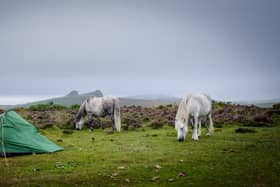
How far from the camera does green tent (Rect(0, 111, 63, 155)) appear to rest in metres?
14.7

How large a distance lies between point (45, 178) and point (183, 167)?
4.59m

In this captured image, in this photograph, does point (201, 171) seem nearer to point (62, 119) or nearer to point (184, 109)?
point (184, 109)

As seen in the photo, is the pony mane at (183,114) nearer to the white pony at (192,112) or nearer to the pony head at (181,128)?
the white pony at (192,112)

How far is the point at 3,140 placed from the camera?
577 inches

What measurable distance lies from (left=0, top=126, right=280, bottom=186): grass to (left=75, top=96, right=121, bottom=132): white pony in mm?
8006

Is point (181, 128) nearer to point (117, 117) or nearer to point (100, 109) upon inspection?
point (117, 117)

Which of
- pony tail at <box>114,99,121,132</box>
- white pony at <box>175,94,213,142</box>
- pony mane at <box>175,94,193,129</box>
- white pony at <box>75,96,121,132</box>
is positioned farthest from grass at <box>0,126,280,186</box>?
white pony at <box>75,96,121,132</box>

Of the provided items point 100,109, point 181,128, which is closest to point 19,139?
point 181,128

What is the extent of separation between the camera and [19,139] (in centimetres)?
1496

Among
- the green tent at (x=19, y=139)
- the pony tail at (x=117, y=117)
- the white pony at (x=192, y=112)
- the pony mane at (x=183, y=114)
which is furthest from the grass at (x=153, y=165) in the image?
the pony tail at (x=117, y=117)

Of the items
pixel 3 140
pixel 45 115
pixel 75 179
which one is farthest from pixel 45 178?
pixel 45 115

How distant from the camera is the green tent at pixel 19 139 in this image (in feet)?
48.2

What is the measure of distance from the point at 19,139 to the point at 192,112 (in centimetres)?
917

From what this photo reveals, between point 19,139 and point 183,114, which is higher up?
point 183,114
